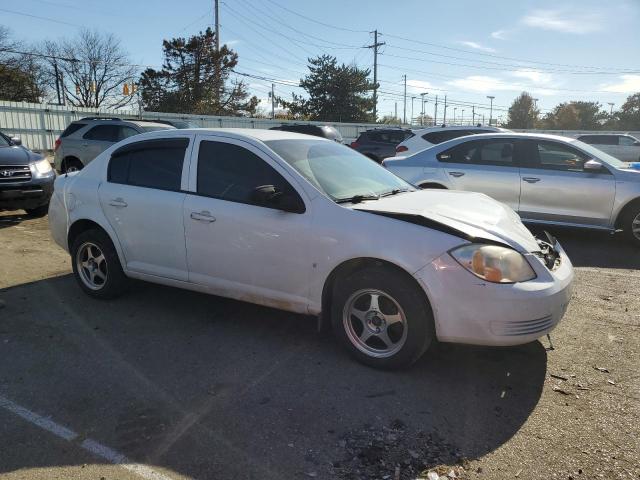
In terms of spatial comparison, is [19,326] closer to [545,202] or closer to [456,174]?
[456,174]

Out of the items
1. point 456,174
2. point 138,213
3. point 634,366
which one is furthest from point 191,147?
point 456,174

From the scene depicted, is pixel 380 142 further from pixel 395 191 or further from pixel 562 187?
pixel 395 191

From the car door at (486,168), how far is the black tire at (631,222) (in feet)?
4.75

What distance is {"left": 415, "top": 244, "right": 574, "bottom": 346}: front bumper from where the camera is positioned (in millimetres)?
3225

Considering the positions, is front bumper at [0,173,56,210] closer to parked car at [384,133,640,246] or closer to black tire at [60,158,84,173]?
black tire at [60,158,84,173]

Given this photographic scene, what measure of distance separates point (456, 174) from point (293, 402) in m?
5.77

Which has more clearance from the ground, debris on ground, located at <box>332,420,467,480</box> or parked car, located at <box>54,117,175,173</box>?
parked car, located at <box>54,117,175,173</box>

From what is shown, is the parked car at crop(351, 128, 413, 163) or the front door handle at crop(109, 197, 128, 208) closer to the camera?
the front door handle at crop(109, 197, 128, 208)

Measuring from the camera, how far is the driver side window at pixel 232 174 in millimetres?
4043

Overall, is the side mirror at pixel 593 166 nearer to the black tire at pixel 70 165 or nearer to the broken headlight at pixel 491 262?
the broken headlight at pixel 491 262

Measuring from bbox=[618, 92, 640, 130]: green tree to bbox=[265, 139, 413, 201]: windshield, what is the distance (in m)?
77.1

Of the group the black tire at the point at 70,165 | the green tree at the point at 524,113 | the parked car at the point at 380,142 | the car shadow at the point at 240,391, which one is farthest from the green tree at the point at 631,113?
the car shadow at the point at 240,391

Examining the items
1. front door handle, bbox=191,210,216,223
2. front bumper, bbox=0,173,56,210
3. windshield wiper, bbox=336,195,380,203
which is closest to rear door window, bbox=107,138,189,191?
front door handle, bbox=191,210,216,223

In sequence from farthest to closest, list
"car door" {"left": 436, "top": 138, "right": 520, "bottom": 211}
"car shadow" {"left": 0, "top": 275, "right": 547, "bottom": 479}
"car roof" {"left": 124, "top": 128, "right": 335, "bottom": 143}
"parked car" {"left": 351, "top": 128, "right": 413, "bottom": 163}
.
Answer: "parked car" {"left": 351, "top": 128, "right": 413, "bottom": 163}, "car door" {"left": 436, "top": 138, "right": 520, "bottom": 211}, "car roof" {"left": 124, "top": 128, "right": 335, "bottom": 143}, "car shadow" {"left": 0, "top": 275, "right": 547, "bottom": 479}
